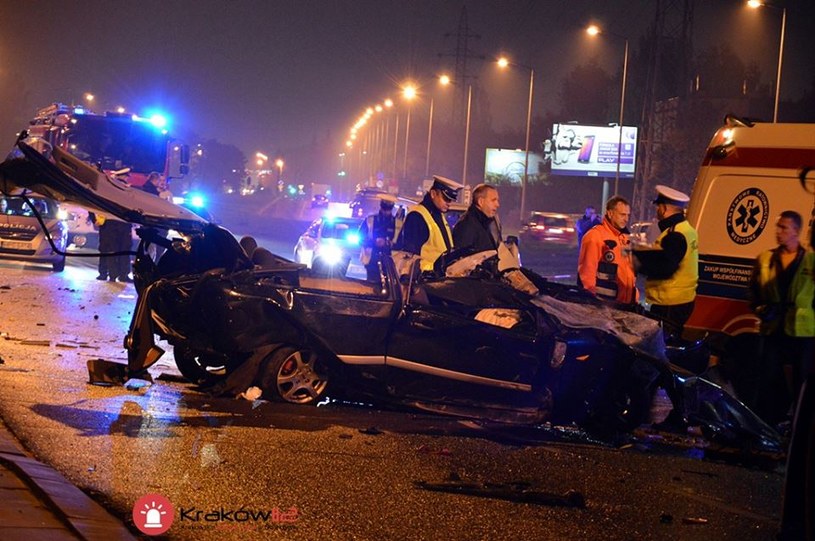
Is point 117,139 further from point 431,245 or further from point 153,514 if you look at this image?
point 153,514

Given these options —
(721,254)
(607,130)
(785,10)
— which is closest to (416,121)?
(607,130)

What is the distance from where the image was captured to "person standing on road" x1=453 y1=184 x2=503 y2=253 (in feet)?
33.6

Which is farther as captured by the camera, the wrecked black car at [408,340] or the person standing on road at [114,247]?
the person standing on road at [114,247]

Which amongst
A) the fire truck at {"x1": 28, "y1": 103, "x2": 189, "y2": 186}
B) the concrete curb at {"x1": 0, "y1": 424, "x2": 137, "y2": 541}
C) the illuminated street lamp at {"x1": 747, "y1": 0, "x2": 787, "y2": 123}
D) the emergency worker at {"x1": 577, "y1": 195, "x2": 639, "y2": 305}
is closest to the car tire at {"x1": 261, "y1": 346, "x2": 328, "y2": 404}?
the concrete curb at {"x1": 0, "y1": 424, "x2": 137, "y2": 541}

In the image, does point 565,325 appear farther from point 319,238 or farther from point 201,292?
point 319,238

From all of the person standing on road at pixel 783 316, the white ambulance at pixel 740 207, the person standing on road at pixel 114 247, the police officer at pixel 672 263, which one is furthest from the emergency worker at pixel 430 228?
the person standing on road at pixel 114 247

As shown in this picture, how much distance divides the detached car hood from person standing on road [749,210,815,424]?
4.84m

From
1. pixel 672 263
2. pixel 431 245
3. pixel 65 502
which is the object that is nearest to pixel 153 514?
pixel 65 502

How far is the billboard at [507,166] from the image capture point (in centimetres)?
7438

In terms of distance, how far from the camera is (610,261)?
390 inches

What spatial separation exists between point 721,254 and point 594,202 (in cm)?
6585

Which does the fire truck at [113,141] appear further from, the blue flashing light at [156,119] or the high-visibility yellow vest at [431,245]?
the high-visibility yellow vest at [431,245]

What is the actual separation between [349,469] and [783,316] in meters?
4.11

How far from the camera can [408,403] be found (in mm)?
8734
